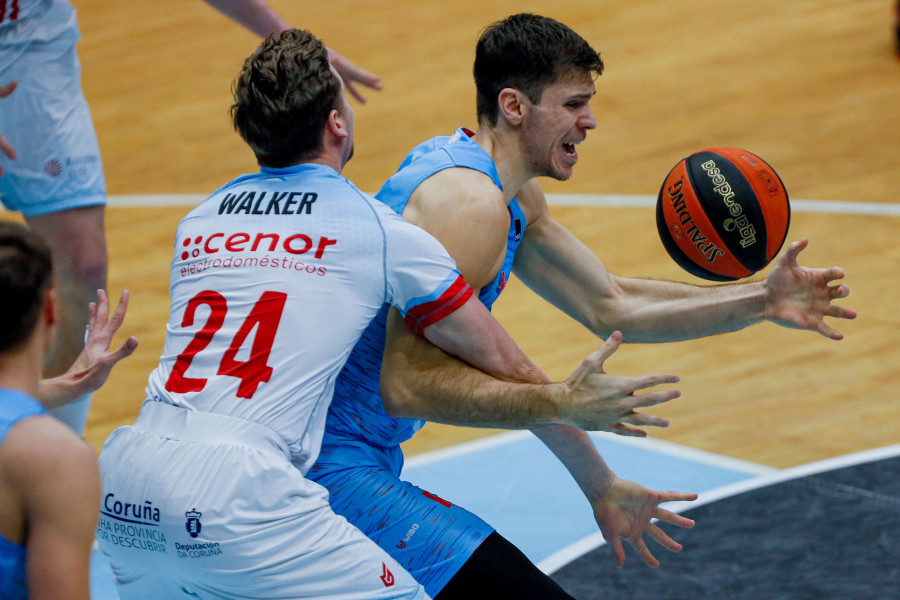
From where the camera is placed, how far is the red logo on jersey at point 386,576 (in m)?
3.22

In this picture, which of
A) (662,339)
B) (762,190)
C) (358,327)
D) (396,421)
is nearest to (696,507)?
(662,339)

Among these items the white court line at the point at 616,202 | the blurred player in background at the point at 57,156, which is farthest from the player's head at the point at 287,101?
the white court line at the point at 616,202

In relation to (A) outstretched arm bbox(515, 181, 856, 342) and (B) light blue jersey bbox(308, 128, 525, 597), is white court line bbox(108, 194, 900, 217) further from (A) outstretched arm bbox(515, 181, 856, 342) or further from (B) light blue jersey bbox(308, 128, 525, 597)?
(B) light blue jersey bbox(308, 128, 525, 597)

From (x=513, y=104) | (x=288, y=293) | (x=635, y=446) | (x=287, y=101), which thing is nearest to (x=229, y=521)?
(x=288, y=293)

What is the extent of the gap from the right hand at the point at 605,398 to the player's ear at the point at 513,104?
3.76 ft

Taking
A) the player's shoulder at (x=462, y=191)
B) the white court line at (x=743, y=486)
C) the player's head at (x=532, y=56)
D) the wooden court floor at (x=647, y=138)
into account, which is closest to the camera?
the player's shoulder at (x=462, y=191)

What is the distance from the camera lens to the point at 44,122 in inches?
229

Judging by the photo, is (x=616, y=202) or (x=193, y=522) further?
(x=616, y=202)

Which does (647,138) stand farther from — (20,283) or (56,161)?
(20,283)

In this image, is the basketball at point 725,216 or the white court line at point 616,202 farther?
the white court line at point 616,202

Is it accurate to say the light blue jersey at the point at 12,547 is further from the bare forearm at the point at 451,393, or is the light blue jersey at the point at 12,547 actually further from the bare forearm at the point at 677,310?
the bare forearm at the point at 677,310

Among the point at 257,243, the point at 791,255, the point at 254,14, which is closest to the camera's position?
the point at 257,243

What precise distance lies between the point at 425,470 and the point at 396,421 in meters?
2.42

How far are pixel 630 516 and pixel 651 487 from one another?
213 centimetres
